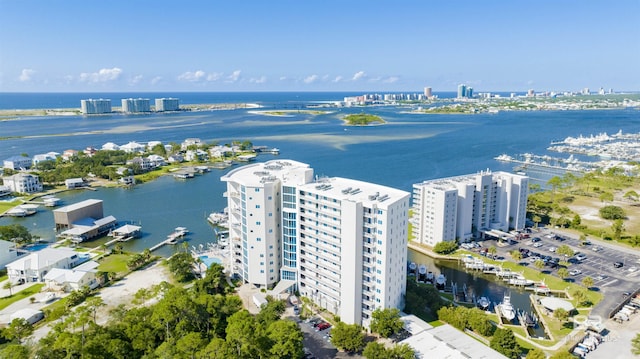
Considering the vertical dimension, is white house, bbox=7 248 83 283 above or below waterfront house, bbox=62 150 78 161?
below

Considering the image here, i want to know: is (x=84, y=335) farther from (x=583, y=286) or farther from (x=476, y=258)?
(x=583, y=286)

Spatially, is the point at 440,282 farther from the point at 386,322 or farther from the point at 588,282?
the point at 386,322

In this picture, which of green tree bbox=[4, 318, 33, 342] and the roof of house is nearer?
green tree bbox=[4, 318, 33, 342]

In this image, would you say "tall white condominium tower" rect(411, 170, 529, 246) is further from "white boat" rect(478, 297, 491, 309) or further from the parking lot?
"white boat" rect(478, 297, 491, 309)

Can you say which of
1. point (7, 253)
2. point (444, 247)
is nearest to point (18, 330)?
point (7, 253)

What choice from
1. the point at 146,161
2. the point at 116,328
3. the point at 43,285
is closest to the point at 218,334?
the point at 116,328

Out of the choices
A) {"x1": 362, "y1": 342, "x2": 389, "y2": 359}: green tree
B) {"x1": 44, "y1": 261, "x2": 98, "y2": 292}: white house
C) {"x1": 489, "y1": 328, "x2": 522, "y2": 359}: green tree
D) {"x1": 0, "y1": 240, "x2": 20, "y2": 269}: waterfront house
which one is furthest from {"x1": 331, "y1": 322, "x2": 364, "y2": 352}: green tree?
{"x1": 0, "y1": 240, "x2": 20, "y2": 269}: waterfront house

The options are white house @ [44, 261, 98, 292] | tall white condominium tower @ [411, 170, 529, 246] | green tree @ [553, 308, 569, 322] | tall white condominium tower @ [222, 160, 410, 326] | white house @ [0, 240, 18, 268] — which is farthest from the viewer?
tall white condominium tower @ [411, 170, 529, 246]
